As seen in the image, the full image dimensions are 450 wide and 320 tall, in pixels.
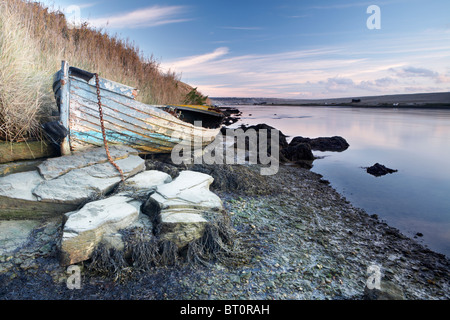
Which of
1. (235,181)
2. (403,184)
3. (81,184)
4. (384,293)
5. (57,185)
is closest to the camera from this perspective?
(384,293)

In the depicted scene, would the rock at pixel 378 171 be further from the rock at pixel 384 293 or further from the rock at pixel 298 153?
the rock at pixel 384 293

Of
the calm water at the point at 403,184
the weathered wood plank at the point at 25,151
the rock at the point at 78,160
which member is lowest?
the calm water at the point at 403,184

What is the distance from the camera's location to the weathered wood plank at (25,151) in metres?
4.46

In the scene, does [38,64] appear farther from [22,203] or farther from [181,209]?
[181,209]

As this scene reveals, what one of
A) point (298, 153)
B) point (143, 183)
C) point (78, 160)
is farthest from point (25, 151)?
point (298, 153)

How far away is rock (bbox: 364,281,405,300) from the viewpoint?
9.09 feet

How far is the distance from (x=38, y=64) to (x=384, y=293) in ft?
25.8

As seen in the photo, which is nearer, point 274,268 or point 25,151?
point 274,268

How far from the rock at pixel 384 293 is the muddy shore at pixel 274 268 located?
1 cm

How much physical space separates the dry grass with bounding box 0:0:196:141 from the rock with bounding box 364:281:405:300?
18.6ft

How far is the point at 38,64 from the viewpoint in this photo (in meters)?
6.37

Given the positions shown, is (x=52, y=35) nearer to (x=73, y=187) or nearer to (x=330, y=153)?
(x=73, y=187)

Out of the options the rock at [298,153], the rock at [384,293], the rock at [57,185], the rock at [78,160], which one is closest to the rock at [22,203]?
the rock at [57,185]
